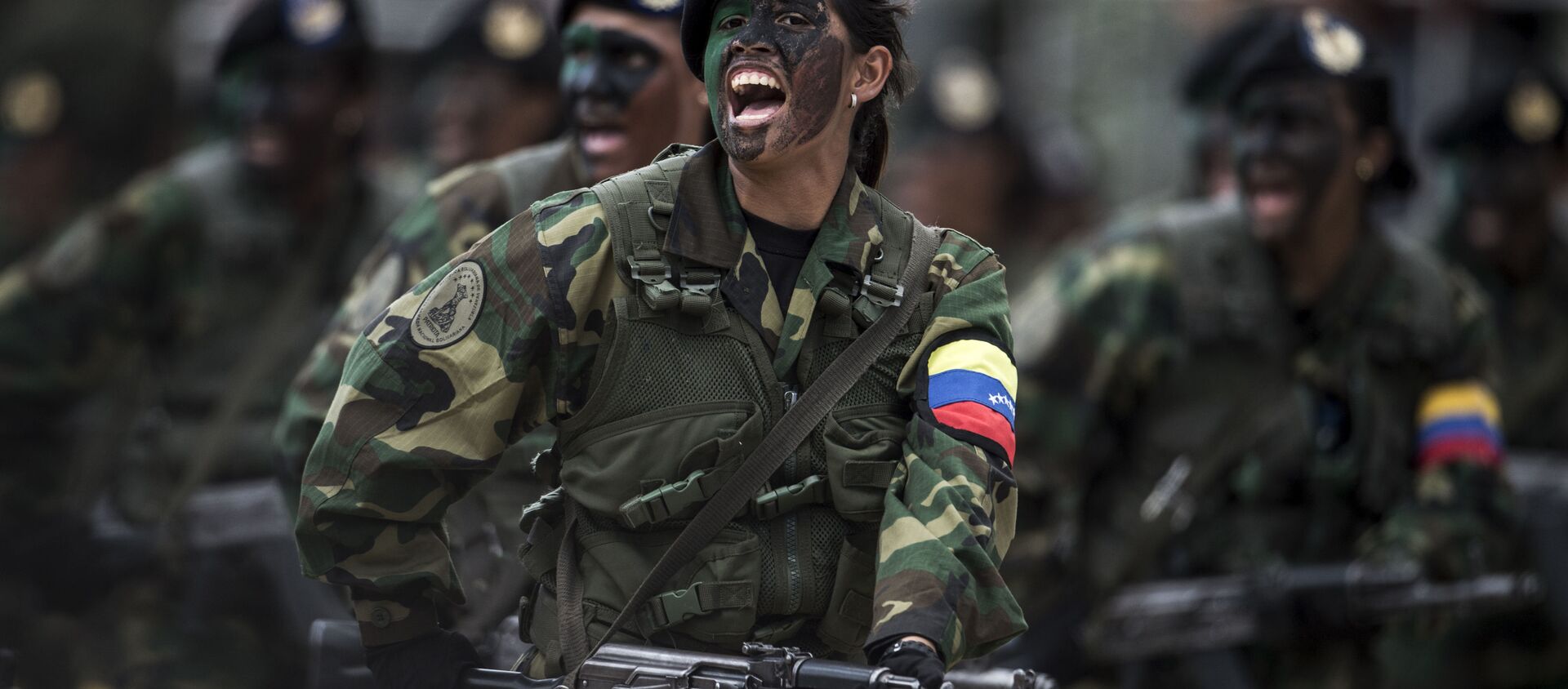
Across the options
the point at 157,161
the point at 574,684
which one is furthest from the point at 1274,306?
the point at 157,161

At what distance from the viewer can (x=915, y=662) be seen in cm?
448

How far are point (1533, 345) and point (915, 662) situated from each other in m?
8.63

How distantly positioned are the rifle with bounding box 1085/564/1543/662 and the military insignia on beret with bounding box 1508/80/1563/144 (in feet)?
11.5

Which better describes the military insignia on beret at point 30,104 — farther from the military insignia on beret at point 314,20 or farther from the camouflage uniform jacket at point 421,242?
the camouflage uniform jacket at point 421,242

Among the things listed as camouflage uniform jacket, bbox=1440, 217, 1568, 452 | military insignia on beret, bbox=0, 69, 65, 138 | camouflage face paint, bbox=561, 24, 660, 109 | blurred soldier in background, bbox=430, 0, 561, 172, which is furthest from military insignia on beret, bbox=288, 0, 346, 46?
camouflage uniform jacket, bbox=1440, 217, 1568, 452

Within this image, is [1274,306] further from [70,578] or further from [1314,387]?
[70,578]

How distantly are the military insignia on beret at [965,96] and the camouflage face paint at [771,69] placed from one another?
409 inches

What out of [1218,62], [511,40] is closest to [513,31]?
[511,40]

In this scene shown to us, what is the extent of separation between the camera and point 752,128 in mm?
4832

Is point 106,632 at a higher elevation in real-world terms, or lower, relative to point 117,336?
lower

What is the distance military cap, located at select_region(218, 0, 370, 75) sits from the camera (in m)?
10.4

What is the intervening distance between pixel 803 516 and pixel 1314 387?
197 inches

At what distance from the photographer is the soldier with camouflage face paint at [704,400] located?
476 centimetres

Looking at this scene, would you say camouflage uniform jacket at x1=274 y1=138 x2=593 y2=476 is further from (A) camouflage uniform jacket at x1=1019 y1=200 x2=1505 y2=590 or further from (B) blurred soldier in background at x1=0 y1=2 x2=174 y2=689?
(A) camouflage uniform jacket at x1=1019 y1=200 x2=1505 y2=590
